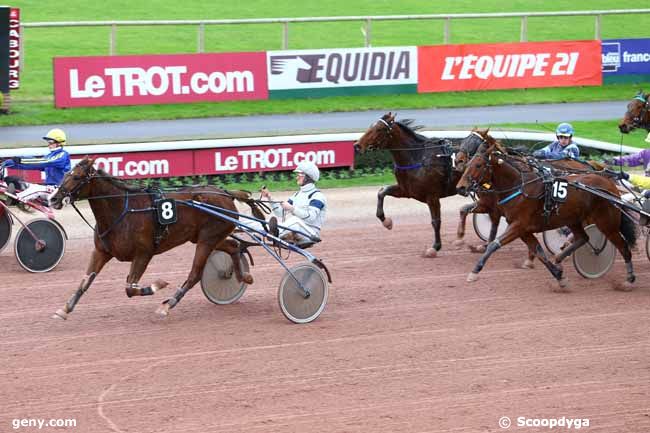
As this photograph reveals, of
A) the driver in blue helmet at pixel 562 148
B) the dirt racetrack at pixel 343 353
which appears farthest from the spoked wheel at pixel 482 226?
the driver in blue helmet at pixel 562 148

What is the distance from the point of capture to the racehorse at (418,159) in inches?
496

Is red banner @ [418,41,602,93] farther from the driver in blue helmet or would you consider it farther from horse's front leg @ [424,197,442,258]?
horse's front leg @ [424,197,442,258]

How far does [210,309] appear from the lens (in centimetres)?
1022

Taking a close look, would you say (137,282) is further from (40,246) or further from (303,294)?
(40,246)

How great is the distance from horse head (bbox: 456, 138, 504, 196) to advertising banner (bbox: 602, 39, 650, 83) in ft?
48.1

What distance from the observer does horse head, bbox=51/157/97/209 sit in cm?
916

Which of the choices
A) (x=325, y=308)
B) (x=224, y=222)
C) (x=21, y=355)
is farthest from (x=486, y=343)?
(x=21, y=355)

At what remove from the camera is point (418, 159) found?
1264 cm

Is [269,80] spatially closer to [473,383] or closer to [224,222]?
[224,222]

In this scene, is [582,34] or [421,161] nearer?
[421,161]

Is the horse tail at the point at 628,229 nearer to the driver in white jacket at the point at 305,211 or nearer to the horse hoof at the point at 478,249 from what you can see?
the horse hoof at the point at 478,249

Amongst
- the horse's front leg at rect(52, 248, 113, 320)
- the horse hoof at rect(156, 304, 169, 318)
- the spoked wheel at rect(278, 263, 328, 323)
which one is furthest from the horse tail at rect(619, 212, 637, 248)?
the horse's front leg at rect(52, 248, 113, 320)

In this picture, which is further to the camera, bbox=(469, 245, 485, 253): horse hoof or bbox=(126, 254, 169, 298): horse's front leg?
bbox=(469, 245, 485, 253): horse hoof

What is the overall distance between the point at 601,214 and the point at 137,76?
38.3ft
